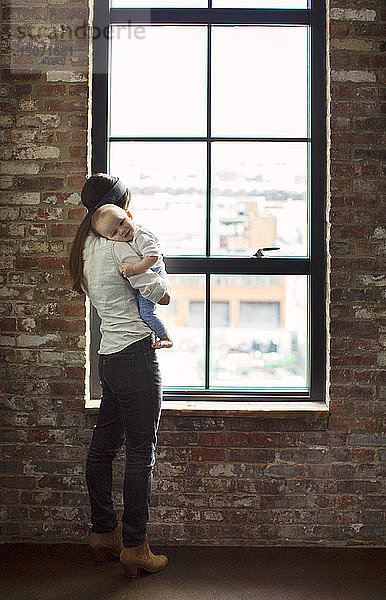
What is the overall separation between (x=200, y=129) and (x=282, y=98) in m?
0.46

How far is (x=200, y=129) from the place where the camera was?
3.20 metres

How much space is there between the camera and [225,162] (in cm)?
320

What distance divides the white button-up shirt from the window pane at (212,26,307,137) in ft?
3.20

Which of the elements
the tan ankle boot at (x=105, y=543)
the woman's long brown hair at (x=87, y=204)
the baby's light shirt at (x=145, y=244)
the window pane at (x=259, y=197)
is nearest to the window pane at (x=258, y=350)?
the window pane at (x=259, y=197)

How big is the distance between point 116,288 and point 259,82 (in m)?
1.39

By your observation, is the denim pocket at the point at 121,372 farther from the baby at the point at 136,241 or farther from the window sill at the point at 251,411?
the window sill at the point at 251,411

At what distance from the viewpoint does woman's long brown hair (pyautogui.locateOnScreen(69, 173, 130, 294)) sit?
2670 millimetres

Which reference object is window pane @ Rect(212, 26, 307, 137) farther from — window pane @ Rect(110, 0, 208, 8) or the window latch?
the window latch

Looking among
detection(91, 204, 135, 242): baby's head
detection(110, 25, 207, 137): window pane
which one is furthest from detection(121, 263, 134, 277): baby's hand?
detection(110, 25, 207, 137): window pane

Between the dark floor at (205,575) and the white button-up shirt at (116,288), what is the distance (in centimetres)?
102

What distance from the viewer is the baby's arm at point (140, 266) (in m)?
2.58

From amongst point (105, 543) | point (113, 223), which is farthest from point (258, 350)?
point (105, 543)

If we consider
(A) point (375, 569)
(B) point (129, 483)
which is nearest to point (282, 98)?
(B) point (129, 483)

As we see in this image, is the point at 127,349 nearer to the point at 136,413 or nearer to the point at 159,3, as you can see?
A: the point at 136,413
